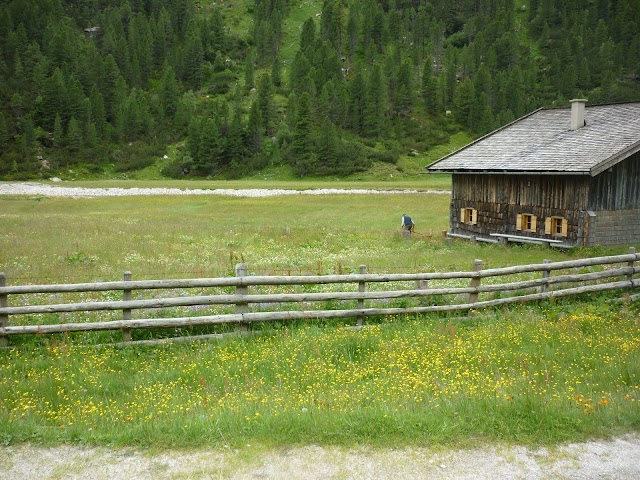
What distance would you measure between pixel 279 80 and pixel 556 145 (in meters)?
115

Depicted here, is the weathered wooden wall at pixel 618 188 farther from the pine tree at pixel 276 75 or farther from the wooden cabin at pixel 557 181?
the pine tree at pixel 276 75

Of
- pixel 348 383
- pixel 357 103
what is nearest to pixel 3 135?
pixel 357 103

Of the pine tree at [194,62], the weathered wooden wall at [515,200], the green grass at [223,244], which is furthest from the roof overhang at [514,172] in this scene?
the pine tree at [194,62]

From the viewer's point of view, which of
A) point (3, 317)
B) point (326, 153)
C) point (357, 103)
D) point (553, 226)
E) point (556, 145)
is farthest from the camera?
point (357, 103)

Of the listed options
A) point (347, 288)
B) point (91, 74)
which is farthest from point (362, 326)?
point (91, 74)

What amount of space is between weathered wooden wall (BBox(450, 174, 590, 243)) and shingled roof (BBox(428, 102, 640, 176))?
1061 mm

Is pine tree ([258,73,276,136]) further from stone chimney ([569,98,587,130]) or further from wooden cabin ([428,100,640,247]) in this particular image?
stone chimney ([569,98,587,130])

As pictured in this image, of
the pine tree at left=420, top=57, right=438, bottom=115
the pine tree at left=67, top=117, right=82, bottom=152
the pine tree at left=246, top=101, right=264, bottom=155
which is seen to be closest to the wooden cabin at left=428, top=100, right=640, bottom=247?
the pine tree at left=246, top=101, right=264, bottom=155

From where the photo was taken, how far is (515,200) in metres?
29.8

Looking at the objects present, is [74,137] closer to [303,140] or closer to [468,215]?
[303,140]

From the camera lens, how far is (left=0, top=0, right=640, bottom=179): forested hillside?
350ft

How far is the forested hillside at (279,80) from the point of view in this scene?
106562mm

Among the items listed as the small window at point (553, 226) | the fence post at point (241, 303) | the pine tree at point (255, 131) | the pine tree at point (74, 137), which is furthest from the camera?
the pine tree at point (255, 131)

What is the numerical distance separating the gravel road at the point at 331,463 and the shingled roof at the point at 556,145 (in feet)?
68.6
